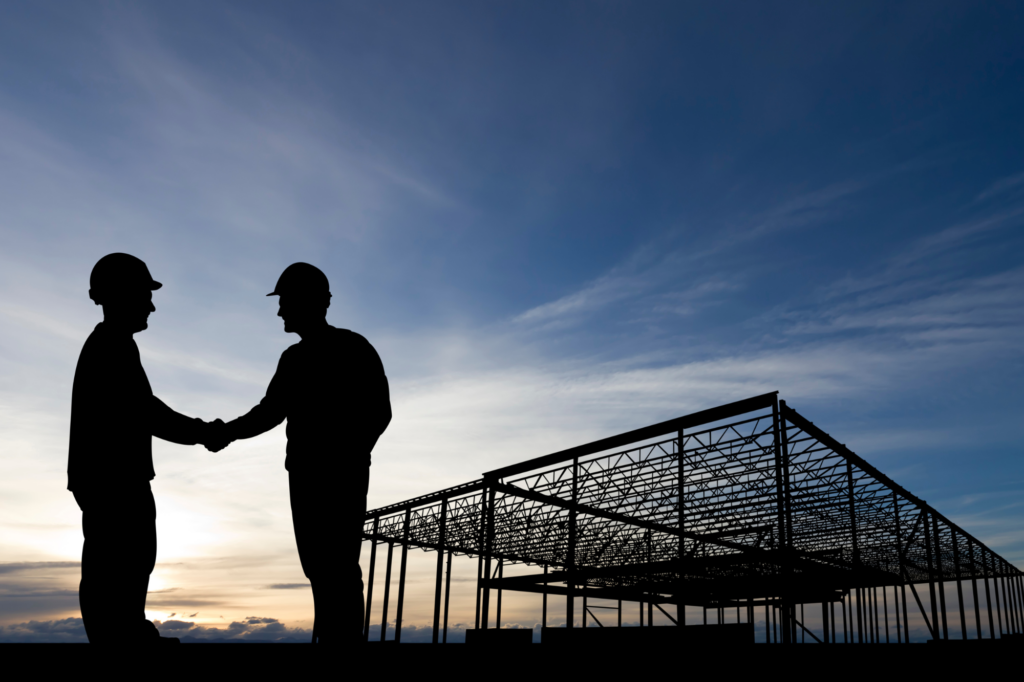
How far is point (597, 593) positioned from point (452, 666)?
26.7 m

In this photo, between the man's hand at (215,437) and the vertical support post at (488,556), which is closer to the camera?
the man's hand at (215,437)

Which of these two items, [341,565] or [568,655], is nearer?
[341,565]

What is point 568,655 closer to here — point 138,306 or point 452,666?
point 452,666

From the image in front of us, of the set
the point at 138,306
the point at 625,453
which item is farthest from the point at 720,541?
the point at 138,306

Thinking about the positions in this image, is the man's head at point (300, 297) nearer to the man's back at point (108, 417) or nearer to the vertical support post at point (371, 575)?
the man's back at point (108, 417)

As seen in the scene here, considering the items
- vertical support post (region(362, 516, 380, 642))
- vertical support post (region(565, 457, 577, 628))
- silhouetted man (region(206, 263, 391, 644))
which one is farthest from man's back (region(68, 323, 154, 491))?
vertical support post (region(362, 516, 380, 642))

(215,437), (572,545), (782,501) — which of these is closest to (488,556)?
(572,545)

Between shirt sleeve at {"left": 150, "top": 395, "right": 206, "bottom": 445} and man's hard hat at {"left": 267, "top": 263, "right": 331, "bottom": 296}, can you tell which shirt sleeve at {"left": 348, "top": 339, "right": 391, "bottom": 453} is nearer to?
man's hard hat at {"left": 267, "top": 263, "right": 331, "bottom": 296}

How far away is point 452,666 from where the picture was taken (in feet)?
9.14

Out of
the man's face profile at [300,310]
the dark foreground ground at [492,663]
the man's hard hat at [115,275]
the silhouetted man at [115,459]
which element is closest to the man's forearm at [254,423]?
the silhouetted man at [115,459]

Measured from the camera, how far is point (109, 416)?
2.86 meters

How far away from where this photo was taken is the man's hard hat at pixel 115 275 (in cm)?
301

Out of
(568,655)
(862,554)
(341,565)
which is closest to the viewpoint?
(341,565)

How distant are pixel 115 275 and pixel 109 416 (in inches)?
26.9
